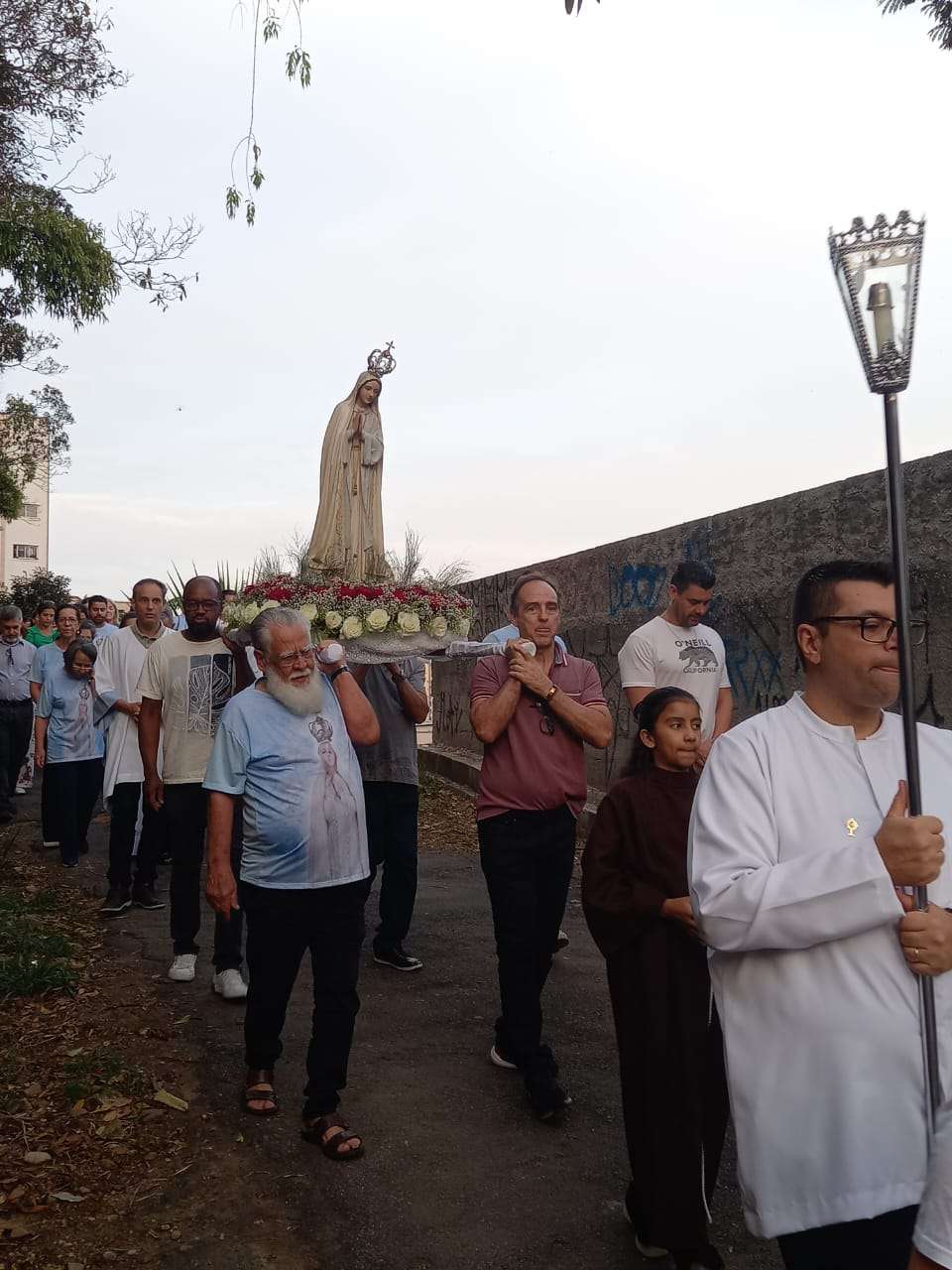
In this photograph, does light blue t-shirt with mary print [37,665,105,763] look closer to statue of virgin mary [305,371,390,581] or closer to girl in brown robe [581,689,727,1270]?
statue of virgin mary [305,371,390,581]

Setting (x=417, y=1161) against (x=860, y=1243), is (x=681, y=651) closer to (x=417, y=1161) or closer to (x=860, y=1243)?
(x=417, y=1161)

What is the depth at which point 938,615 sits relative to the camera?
6156mm

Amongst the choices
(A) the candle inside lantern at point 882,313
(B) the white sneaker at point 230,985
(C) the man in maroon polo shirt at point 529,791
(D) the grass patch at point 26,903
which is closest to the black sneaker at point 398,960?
(B) the white sneaker at point 230,985

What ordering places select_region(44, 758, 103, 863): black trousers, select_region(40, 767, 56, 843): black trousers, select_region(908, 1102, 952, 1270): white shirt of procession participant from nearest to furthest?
select_region(908, 1102, 952, 1270): white shirt of procession participant < select_region(44, 758, 103, 863): black trousers < select_region(40, 767, 56, 843): black trousers

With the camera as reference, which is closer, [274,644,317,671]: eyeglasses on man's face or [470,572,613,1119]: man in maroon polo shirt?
[274,644,317,671]: eyeglasses on man's face

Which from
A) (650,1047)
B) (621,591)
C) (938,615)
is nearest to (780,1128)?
(650,1047)

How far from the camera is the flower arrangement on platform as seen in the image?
18.0 feet

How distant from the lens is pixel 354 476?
7.66 metres

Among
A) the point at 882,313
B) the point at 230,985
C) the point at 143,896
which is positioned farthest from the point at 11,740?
the point at 882,313

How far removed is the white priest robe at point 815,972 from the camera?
2.15 metres

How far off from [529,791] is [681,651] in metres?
1.78

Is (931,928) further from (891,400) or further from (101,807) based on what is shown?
(101,807)

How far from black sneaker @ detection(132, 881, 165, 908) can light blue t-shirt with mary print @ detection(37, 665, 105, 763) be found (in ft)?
6.57

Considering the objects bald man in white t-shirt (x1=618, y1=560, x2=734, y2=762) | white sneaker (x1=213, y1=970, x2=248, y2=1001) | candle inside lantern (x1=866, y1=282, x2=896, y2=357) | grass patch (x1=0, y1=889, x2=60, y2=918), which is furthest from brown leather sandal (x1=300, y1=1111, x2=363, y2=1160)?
grass patch (x1=0, y1=889, x2=60, y2=918)
